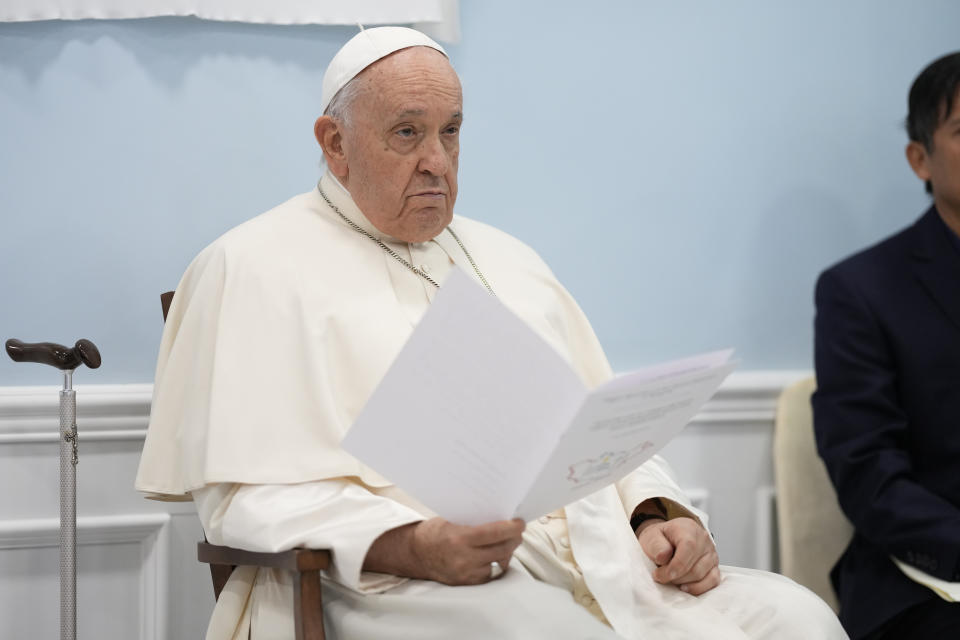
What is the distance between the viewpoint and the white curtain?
2.65 m

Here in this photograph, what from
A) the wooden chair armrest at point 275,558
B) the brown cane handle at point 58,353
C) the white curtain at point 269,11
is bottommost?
the wooden chair armrest at point 275,558

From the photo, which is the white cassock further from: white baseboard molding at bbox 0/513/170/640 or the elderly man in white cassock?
white baseboard molding at bbox 0/513/170/640

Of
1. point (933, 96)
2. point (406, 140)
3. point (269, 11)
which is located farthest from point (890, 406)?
point (269, 11)

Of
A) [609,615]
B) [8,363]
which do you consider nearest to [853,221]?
[609,615]

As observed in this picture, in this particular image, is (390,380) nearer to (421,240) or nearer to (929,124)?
(421,240)

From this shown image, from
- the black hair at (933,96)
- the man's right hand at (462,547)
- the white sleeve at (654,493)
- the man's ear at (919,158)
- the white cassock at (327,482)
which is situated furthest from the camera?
the man's ear at (919,158)

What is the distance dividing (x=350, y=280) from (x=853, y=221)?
1.95 m

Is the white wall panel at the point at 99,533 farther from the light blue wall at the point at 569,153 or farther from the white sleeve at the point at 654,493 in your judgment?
the white sleeve at the point at 654,493

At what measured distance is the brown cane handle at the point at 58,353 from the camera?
2346 mm

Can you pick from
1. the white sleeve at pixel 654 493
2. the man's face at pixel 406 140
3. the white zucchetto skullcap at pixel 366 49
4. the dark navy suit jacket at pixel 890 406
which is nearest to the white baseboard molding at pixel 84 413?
the man's face at pixel 406 140

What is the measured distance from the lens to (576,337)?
264 cm

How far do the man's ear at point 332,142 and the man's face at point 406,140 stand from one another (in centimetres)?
4

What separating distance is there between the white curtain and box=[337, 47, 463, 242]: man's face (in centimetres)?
51

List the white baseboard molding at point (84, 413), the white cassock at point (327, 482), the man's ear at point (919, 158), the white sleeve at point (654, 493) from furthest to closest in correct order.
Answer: the man's ear at point (919, 158)
the white baseboard molding at point (84, 413)
the white sleeve at point (654, 493)
the white cassock at point (327, 482)
